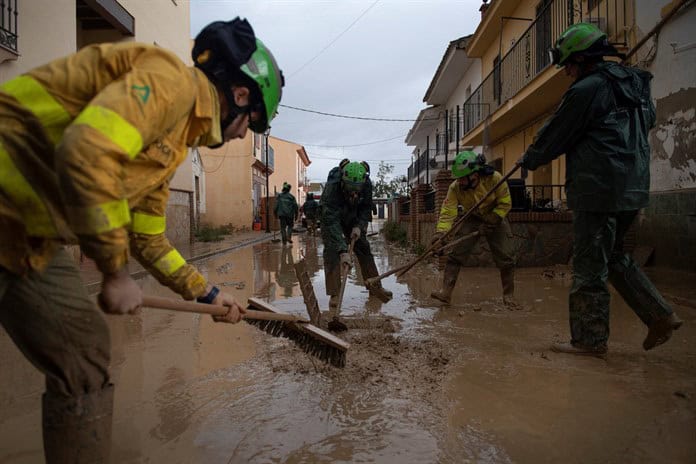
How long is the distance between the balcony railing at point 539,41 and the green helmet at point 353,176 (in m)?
4.66

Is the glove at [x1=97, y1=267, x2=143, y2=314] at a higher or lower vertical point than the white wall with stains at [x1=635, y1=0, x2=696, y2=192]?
lower

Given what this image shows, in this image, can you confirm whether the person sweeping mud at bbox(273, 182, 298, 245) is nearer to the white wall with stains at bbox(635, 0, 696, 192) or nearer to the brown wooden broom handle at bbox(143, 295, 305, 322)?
the white wall with stains at bbox(635, 0, 696, 192)

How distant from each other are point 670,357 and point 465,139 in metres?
13.7

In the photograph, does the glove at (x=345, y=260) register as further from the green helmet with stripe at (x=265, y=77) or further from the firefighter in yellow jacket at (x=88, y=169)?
the firefighter in yellow jacket at (x=88, y=169)

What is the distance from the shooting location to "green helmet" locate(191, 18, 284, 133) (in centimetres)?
162

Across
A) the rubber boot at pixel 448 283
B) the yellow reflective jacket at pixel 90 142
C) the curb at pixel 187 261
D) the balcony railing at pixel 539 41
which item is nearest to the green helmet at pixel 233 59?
the yellow reflective jacket at pixel 90 142

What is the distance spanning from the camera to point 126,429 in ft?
7.79

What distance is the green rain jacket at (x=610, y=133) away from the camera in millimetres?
3109

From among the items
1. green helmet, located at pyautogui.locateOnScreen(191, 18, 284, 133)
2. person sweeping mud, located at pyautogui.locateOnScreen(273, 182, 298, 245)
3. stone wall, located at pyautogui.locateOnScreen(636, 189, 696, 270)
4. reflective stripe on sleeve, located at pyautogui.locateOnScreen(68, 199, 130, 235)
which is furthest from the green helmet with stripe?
person sweeping mud, located at pyautogui.locateOnScreen(273, 182, 298, 245)

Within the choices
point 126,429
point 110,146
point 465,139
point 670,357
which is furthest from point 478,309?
point 465,139

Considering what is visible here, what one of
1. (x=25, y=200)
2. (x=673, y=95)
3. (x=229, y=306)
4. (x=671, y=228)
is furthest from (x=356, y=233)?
(x=673, y=95)

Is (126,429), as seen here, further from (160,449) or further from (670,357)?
(670,357)

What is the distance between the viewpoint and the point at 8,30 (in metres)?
6.53

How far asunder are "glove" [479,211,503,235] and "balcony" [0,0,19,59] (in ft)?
20.7
